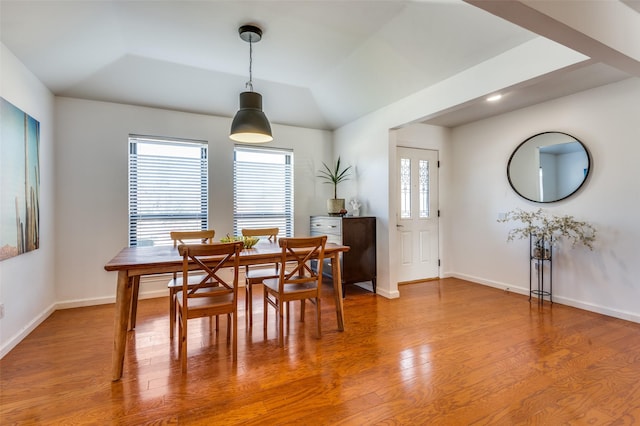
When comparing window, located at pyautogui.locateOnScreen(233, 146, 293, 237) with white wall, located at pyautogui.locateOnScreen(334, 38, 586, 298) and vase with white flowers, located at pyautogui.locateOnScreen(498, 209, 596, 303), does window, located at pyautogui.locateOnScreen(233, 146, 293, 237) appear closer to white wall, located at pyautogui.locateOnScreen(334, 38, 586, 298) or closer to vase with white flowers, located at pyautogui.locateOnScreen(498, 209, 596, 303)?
white wall, located at pyautogui.locateOnScreen(334, 38, 586, 298)

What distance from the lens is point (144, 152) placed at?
12.8 feet

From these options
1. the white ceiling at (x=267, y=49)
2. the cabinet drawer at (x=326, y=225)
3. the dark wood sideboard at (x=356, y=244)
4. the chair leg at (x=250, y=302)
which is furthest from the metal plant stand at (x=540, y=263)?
the chair leg at (x=250, y=302)

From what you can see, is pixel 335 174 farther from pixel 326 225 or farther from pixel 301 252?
pixel 301 252

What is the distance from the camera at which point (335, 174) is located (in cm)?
494

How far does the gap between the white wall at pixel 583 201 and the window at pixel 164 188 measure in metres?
4.09

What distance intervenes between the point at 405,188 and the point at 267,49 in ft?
9.02

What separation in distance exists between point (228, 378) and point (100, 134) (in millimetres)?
3309

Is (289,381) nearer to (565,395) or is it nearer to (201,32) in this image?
(565,395)

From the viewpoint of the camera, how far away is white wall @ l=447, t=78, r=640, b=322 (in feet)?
10.3

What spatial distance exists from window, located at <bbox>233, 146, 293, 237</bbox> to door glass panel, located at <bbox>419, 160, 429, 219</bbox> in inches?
81.0

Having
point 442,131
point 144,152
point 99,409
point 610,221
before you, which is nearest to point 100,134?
point 144,152

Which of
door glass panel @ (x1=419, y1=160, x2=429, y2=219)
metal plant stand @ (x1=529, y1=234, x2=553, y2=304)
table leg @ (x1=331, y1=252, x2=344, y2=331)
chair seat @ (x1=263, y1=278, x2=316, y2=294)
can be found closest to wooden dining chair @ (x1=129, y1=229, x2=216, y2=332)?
chair seat @ (x1=263, y1=278, x2=316, y2=294)

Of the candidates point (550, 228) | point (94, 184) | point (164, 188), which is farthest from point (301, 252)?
point (550, 228)

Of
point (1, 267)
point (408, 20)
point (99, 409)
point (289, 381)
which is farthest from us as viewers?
point (408, 20)
